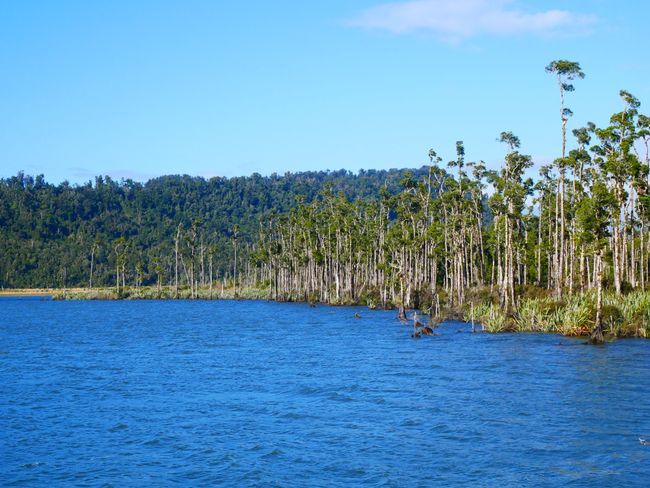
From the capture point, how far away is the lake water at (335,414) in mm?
24828

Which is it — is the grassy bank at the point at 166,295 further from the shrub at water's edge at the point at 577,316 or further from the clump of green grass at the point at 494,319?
the shrub at water's edge at the point at 577,316

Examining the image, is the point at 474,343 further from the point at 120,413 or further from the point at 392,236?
the point at 392,236

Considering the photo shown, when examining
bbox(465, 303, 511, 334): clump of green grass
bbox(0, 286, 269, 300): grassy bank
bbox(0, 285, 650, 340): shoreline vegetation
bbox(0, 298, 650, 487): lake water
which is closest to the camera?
bbox(0, 298, 650, 487): lake water

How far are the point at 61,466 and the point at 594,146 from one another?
67425mm

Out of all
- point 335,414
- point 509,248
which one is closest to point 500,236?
point 509,248

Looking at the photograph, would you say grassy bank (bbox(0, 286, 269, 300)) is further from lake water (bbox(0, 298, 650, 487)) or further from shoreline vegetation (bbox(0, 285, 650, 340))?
lake water (bbox(0, 298, 650, 487))

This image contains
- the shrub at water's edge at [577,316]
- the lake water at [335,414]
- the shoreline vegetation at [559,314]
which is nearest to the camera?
the lake water at [335,414]

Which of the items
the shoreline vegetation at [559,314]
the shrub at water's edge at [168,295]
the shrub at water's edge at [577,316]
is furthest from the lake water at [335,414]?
the shrub at water's edge at [168,295]

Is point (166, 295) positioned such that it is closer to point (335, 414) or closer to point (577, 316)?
point (577, 316)

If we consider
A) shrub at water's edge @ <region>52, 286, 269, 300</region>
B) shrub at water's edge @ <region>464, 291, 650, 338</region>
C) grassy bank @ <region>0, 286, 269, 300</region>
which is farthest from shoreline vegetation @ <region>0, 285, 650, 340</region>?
grassy bank @ <region>0, 286, 269, 300</region>

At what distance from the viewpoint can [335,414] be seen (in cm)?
3350

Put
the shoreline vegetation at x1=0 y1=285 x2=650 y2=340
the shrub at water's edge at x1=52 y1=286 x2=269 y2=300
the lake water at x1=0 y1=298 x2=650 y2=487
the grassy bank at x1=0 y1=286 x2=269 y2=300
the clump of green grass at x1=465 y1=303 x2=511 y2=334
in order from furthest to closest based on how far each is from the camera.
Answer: the grassy bank at x1=0 y1=286 x2=269 y2=300
the shrub at water's edge at x1=52 y1=286 x2=269 y2=300
the clump of green grass at x1=465 y1=303 x2=511 y2=334
the shoreline vegetation at x1=0 y1=285 x2=650 y2=340
the lake water at x1=0 y1=298 x2=650 y2=487

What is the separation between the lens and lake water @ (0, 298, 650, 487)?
24828 mm

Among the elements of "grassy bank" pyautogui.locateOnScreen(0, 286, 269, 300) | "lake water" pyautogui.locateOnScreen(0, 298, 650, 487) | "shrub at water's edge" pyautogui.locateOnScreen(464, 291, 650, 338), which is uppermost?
"shrub at water's edge" pyautogui.locateOnScreen(464, 291, 650, 338)
